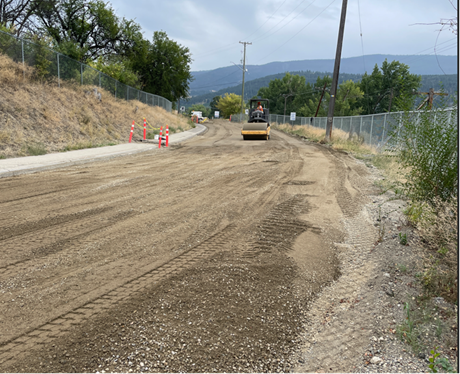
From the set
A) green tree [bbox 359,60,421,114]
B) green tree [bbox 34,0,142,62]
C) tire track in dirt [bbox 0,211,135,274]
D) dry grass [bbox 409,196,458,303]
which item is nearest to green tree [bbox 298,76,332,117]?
green tree [bbox 359,60,421,114]

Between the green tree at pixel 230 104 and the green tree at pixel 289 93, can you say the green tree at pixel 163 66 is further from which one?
the green tree at pixel 230 104

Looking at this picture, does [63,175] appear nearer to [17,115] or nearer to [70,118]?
[17,115]

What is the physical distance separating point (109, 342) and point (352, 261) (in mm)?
3525

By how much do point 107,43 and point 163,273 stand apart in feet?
129

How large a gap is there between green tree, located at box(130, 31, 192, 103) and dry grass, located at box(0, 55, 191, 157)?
20421 millimetres

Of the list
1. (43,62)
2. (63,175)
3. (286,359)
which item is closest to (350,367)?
(286,359)

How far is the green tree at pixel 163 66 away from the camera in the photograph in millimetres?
43750

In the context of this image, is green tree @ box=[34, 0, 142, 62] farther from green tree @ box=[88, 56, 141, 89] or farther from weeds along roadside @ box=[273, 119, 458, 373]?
weeds along roadside @ box=[273, 119, 458, 373]

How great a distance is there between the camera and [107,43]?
3828 centimetres

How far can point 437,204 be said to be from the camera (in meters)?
5.60

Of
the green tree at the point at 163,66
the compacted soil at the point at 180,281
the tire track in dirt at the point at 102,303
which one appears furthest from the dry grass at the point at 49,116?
the green tree at the point at 163,66

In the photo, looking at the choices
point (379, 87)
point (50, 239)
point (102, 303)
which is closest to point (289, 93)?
point (379, 87)

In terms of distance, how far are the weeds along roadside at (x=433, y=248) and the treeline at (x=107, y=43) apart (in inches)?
1036

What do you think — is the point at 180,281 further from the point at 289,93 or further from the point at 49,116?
the point at 289,93
